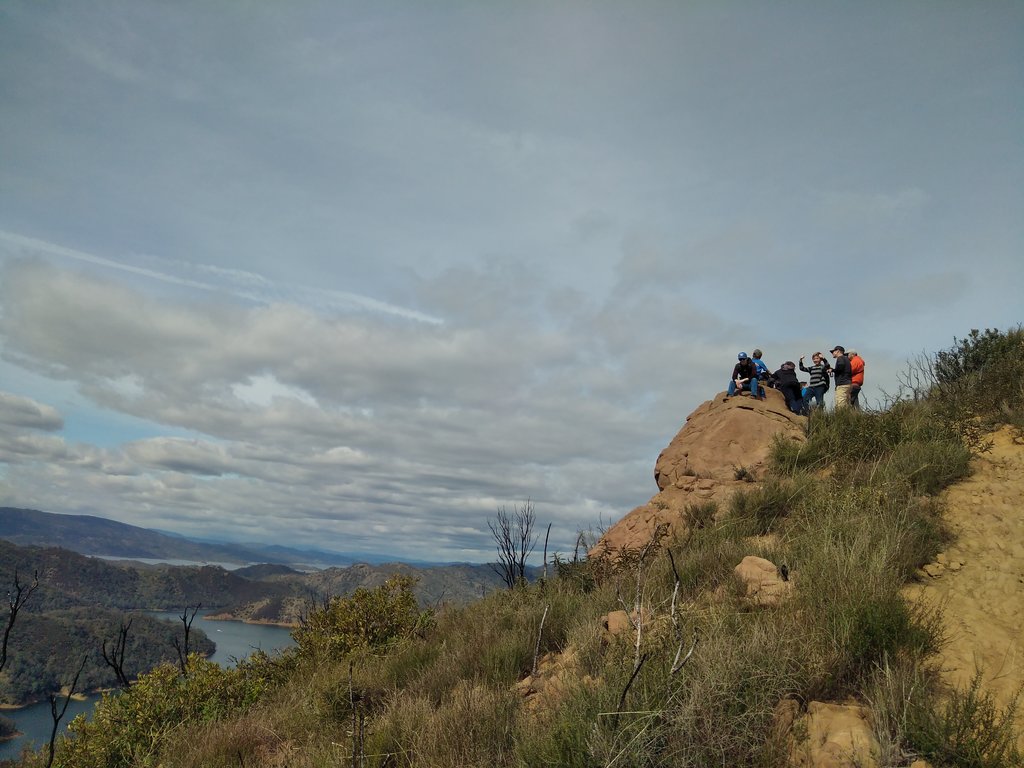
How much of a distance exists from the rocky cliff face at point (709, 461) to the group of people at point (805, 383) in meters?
0.66

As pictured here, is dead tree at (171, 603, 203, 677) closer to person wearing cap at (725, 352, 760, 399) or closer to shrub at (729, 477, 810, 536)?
shrub at (729, 477, 810, 536)

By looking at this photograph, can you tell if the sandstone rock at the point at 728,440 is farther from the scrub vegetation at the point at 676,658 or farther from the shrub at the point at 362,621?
the shrub at the point at 362,621

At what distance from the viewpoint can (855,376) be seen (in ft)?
47.2

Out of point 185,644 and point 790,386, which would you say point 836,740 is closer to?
point 790,386

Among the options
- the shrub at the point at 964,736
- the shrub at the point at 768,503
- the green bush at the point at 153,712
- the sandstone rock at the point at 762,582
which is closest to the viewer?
the shrub at the point at 964,736

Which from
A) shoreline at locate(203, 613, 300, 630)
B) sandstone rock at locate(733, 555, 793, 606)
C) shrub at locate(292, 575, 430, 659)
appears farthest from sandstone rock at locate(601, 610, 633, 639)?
shoreline at locate(203, 613, 300, 630)

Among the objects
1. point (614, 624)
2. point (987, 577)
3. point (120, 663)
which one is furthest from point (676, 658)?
point (120, 663)

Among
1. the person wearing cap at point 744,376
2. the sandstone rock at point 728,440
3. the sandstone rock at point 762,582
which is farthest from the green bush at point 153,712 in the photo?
the person wearing cap at point 744,376

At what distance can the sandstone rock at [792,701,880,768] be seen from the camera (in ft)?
12.5

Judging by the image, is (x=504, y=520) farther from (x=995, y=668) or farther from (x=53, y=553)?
(x=53, y=553)

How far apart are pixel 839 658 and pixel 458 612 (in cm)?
785

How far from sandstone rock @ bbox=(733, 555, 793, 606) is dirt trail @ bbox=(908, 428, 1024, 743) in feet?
4.22

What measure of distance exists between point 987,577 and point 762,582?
270 cm

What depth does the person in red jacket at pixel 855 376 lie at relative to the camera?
14.3m
